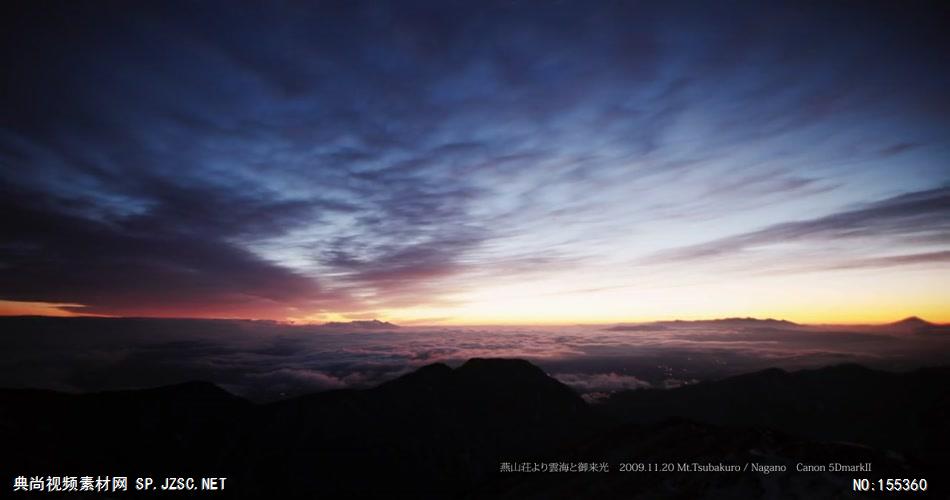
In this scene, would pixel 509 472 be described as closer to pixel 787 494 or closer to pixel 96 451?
pixel 787 494

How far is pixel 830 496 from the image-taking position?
75.1 meters

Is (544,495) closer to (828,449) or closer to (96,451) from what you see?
(828,449)

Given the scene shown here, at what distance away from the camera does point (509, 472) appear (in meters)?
140

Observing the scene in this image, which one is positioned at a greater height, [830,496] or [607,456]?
[830,496]

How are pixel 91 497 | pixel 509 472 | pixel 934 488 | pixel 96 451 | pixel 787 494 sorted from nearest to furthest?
1. pixel 934 488
2. pixel 787 494
3. pixel 91 497
4. pixel 509 472
5. pixel 96 451

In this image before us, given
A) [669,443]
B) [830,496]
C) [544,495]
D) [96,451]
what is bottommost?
[96,451]

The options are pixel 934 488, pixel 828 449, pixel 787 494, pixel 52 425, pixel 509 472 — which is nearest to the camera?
pixel 934 488

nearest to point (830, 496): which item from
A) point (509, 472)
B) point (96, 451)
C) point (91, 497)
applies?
point (509, 472)

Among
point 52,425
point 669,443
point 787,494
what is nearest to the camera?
point 787,494

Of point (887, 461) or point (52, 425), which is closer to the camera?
point (887, 461)

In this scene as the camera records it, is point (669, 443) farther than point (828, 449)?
Yes

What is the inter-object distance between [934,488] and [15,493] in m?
210

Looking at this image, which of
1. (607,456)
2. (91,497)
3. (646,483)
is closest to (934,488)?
(646,483)

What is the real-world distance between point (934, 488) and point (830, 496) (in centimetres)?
1927
